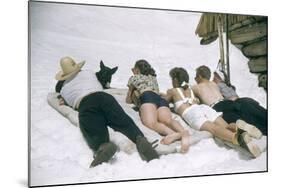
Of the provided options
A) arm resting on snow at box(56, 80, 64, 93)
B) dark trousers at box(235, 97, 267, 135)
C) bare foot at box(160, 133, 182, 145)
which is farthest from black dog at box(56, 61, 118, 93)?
dark trousers at box(235, 97, 267, 135)

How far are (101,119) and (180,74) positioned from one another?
76 cm

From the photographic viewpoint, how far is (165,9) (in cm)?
336

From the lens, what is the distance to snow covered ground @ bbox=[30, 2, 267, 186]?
2.99 metres

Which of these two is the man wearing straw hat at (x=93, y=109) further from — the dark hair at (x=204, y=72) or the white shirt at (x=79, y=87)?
the dark hair at (x=204, y=72)

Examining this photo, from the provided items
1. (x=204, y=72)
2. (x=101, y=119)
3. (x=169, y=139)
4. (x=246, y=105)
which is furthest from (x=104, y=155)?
(x=246, y=105)

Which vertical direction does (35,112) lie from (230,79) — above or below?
below

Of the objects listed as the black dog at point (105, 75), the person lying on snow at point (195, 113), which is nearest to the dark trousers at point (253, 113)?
the person lying on snow at point (195, 113)

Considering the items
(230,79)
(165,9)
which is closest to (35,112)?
(165,9)

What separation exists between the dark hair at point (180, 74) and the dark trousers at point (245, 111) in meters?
0.35

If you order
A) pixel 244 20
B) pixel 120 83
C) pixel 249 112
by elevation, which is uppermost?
pixel 244 20

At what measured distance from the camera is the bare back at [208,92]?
3.45 meters

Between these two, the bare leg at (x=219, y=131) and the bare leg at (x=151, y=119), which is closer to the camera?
the bare leg at (x=151, y=119)

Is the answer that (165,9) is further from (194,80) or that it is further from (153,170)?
(153,170)

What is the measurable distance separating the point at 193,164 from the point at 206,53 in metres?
0.91
